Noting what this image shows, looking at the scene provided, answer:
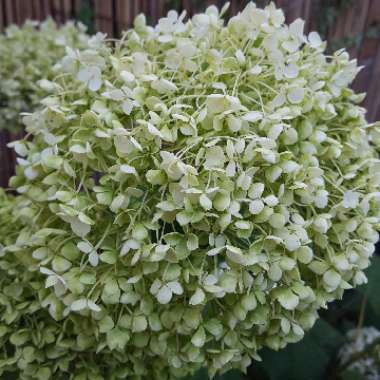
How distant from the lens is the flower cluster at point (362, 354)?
1379mm

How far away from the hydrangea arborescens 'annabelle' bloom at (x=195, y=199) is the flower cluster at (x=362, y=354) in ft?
1.82

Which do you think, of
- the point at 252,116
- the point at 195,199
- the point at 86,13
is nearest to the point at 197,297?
the point at 195,199

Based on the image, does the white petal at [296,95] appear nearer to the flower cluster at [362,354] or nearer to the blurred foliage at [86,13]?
the flower cluster at [362,354]

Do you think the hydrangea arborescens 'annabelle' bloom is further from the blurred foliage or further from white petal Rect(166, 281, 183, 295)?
the blurred foliage

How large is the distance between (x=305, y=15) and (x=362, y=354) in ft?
4.22

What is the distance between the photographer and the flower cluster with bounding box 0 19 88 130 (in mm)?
1659

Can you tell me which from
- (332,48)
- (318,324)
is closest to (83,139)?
(318,324)

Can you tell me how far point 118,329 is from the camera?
0.84m

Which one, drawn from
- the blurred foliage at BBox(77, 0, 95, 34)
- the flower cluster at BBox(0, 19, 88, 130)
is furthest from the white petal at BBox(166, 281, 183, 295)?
the blurred foliage at BBox(77, 0, 95, 34)

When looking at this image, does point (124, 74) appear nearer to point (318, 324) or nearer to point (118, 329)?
point (118, 329)

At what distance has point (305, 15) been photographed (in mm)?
2139

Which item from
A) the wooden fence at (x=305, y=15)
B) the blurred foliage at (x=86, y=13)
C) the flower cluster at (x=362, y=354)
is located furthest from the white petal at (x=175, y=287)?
the blurred foliage at (x=86, y=13)

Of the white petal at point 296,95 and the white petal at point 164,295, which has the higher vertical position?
the white petal at point 296,95

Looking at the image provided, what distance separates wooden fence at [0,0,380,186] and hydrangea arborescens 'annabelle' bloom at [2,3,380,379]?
1161 millimetres
